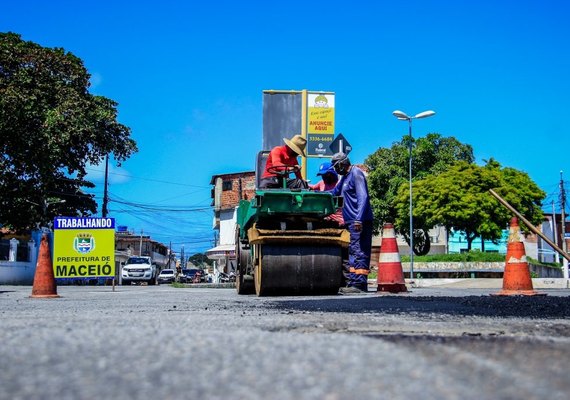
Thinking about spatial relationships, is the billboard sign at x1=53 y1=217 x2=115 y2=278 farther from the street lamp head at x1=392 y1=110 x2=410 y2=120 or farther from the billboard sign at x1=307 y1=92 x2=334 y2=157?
the street lamp head at x1=392 y1=110 x2=410 y2=120

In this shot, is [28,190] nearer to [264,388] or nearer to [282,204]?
[282,204]

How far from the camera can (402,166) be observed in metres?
44.4

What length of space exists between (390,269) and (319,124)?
6.65 meters

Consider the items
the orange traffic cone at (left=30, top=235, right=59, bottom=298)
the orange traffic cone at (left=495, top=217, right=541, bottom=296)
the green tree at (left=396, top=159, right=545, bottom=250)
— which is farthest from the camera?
the green tree at (left=396, top=159, right=545, bottom=250)

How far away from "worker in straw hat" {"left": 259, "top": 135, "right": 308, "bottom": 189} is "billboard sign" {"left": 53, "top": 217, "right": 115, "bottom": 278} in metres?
8.56

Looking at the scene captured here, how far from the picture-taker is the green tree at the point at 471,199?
126 ft

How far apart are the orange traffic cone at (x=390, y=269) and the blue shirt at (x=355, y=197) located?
509mm

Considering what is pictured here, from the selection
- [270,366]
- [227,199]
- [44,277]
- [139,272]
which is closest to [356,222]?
[44,277]

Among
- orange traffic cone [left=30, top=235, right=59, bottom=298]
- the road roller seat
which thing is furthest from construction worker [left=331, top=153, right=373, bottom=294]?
orange traffic cone [left=30, top=235, right=59, bottom=298]

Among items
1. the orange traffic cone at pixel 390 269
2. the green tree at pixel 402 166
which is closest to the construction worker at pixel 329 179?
the orange traffic cone at pixel 390 269

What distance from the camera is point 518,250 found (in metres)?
9.22

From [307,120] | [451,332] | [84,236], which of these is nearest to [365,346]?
[451,332]

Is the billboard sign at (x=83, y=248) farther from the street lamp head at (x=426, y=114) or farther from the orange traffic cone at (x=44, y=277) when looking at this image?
the street lamp head at (x=426, y=114)

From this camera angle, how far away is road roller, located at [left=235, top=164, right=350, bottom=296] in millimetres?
8758
